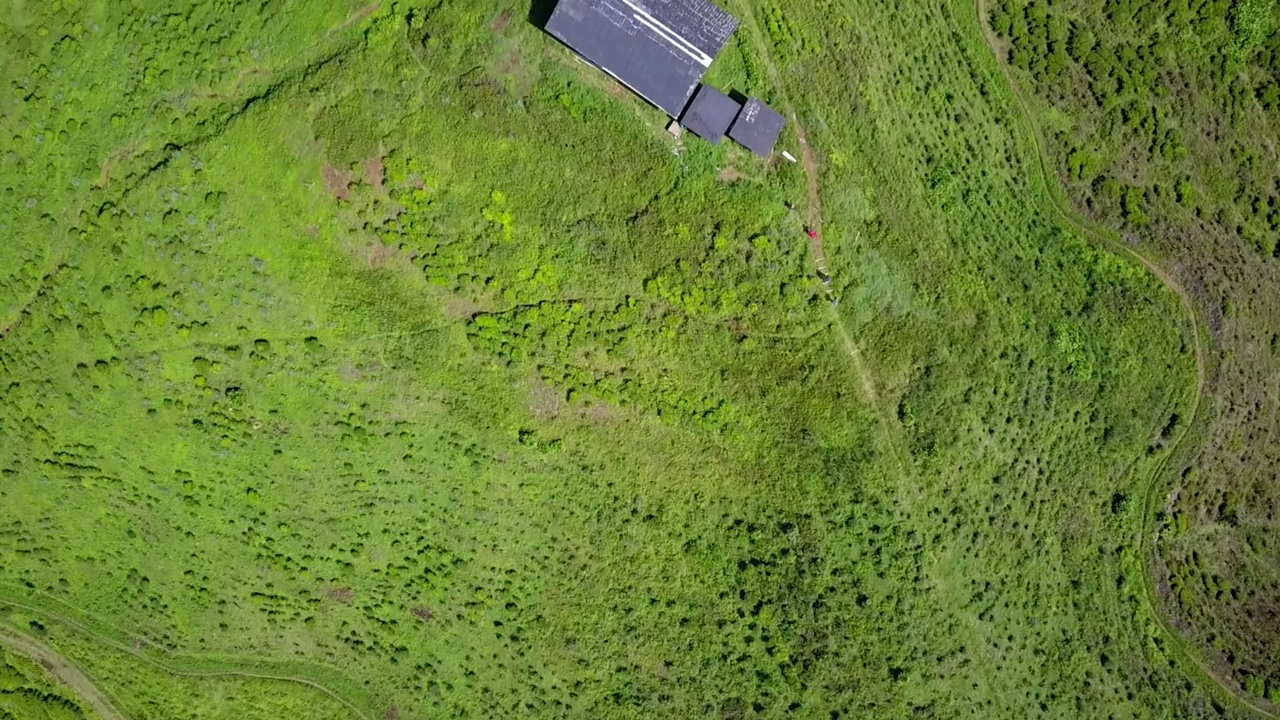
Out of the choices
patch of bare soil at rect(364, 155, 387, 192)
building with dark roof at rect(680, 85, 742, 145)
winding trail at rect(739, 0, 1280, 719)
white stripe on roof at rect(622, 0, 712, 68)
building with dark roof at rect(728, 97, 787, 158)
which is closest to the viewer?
white stripe on roof at rect(622, 0, 712, 68)

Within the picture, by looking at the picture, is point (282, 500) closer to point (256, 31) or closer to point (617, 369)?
point (617, 369)

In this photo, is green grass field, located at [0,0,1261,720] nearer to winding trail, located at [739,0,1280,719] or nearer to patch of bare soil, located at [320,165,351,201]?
patch of bare soil, located at [320,165,351,201]

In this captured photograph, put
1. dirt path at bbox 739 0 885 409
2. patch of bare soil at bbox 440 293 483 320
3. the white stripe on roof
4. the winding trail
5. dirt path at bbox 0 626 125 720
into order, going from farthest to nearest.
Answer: the winding trail → dirt path at bbox 0 626 125 720 → dirt path at bbox 739 0 885 409 → patch of bare soil at bbox 440 293 483 320 → the white stripe on roof

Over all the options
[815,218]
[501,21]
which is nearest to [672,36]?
[501,21]

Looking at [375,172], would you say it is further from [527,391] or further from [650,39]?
[650,39]

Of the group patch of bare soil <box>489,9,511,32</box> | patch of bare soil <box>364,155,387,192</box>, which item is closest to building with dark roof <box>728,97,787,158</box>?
patch of bare soil <box>489,9,511,32</box>

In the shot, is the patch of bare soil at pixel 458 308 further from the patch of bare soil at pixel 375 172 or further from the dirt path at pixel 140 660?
the dirt path at pixel 140 660

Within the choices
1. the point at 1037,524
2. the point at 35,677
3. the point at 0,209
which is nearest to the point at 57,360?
the point at 0,209

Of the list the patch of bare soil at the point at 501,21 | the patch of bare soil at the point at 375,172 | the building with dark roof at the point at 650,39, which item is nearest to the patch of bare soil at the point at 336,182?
the patch of bare soil at the point at 375,172
